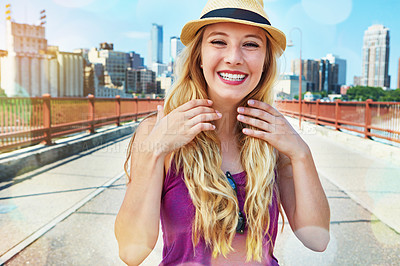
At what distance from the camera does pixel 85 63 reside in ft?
353

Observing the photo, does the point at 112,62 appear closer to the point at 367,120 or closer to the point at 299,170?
the point at 367,120

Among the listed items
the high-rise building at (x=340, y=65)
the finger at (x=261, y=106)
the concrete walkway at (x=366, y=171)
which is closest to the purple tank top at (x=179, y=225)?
the finger at (x=261, y=106)

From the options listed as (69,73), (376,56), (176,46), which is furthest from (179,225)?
(376,56)

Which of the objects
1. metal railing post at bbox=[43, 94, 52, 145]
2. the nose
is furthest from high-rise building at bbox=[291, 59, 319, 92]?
the nose

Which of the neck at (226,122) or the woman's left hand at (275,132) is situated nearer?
the woman's left hand at (275,132)

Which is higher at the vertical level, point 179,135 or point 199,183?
point 179,135

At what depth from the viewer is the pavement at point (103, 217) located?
3340 millimetres

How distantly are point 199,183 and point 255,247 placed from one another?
0.34 meters

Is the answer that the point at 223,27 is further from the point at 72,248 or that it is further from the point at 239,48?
the point at 72,248

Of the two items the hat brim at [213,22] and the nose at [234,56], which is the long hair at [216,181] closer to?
the hat brim at [213,22]

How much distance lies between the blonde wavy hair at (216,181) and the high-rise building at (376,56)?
172554 mm

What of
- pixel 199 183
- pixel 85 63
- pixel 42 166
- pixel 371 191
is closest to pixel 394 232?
pixel 371 191

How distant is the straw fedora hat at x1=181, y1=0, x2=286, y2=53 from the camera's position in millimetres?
1368

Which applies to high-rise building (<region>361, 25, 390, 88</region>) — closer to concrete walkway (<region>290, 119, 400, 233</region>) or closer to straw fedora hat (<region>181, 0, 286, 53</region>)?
concrete walkway (<region>290, 119, 400, 233</region>)
